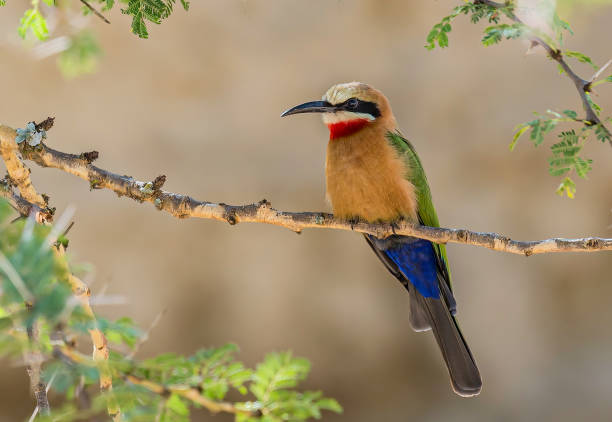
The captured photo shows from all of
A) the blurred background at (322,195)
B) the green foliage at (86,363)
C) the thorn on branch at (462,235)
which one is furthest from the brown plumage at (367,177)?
the blurred background at (322,195)

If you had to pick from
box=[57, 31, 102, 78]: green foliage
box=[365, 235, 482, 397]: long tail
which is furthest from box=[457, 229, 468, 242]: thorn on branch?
box=[57, 31, 102, 78]: green foliage

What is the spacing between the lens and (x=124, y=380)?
105 cm

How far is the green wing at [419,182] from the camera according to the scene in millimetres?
2039

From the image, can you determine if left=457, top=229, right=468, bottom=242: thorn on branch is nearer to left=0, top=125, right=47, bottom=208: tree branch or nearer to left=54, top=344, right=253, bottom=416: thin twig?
left=54, top=344, right=253, bottom=416: thin twig

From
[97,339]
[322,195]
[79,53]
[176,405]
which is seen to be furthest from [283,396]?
[322,195]

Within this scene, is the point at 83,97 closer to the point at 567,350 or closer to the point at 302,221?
the point at 302,221

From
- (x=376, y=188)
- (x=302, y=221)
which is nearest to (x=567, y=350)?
(x=376, y=188)

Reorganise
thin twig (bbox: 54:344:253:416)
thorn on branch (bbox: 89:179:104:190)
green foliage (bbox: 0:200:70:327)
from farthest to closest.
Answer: thorn on branch (bbox: 89:179:104:190), thin twig (bbox: 54:344:253:416), green foliage (bbox: 0:200:70:327)

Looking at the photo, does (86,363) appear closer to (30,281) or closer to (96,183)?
(30,281)

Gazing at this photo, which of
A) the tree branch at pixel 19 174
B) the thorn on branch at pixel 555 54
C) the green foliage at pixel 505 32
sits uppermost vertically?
the green foliage at pixel 505 32

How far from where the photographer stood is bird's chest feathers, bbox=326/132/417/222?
1.96 m

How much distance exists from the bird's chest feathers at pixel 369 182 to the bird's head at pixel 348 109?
0.05m

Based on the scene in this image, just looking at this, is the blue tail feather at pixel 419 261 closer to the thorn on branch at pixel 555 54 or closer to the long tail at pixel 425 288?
the long tail at pixel 425 288

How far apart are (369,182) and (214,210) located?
2.16 feet
